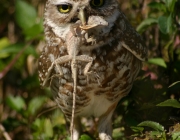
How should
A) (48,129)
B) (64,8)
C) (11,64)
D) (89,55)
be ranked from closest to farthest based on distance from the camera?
1. (64,8)
2. (89,55)
3. (48,129)
4. (11,64)

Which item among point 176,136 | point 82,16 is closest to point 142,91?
point 176,136

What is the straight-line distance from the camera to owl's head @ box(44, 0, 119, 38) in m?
2.62

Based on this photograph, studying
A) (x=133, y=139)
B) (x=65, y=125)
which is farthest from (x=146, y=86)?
(x=65, y=125)

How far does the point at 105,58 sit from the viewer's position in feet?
9.39

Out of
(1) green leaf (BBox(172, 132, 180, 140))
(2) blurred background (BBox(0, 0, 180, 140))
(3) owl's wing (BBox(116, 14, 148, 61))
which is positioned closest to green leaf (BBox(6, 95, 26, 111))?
(2) blurred background (BBox(0, 0, 180, 140))

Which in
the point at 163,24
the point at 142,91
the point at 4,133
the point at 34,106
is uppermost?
the point at 163,24

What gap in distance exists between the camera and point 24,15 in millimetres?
3854

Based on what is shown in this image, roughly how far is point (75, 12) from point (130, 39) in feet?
1.57

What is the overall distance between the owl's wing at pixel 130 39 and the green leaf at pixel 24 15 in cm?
101

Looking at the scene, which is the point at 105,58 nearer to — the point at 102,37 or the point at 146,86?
the point at 102,37

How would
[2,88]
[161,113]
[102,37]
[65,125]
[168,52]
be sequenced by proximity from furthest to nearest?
[2,88] < [65,125] < [168,52] < [161,113] < [102,37]

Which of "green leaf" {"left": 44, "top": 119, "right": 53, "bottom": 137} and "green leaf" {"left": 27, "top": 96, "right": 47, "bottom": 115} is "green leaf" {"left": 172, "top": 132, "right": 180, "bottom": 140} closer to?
"green leaf" {"left": 44, "top": 119, "right": 53, "bottom": 137}

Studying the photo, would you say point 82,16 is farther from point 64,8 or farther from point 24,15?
point 24,15

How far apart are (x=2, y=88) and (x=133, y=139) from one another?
239 centimetres
